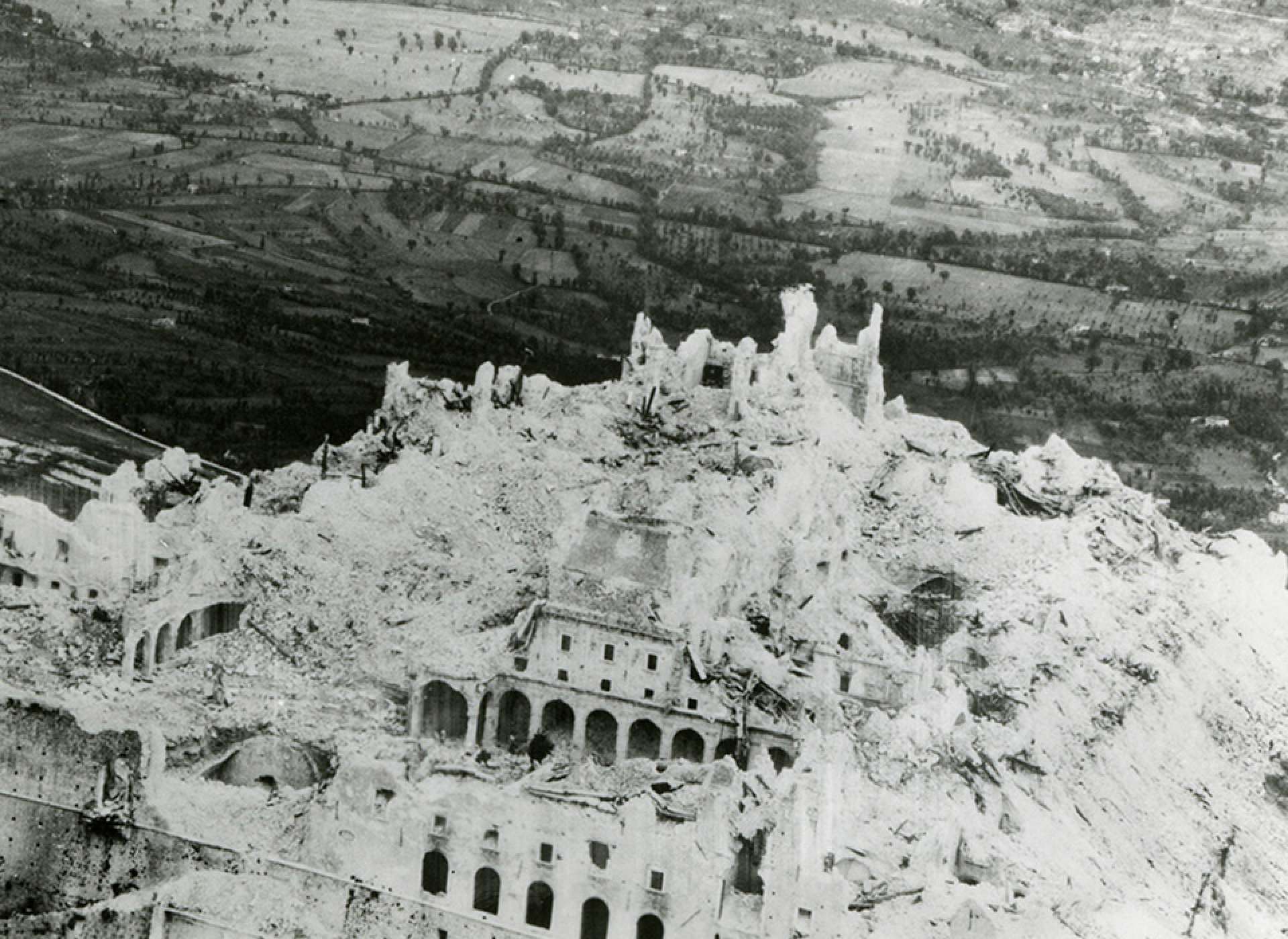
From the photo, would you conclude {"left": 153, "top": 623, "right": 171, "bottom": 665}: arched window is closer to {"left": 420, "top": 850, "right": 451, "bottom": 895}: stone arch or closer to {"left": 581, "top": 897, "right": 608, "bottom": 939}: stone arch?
{"left": 420, "top": 850, "right": 451, "bottom": 895}: stone arch

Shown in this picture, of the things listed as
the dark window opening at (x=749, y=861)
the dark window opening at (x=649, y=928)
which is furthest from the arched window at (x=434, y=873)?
the dark window opening at (x=749, y=861)

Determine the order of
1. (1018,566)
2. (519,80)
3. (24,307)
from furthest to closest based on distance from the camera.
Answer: (519,80) → (1018,566) → (24,307)

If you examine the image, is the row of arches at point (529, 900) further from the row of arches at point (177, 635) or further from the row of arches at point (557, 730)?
the row of arches at point (177, 635)

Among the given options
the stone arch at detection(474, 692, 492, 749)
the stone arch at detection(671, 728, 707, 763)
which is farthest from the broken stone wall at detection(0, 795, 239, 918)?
the stone arch at detection(671, 728, 707, 763)

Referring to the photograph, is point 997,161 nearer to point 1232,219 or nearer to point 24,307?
point 1232,219

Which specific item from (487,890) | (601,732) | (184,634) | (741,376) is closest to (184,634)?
(184,634)

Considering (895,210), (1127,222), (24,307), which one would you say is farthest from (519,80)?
(1127,222)
